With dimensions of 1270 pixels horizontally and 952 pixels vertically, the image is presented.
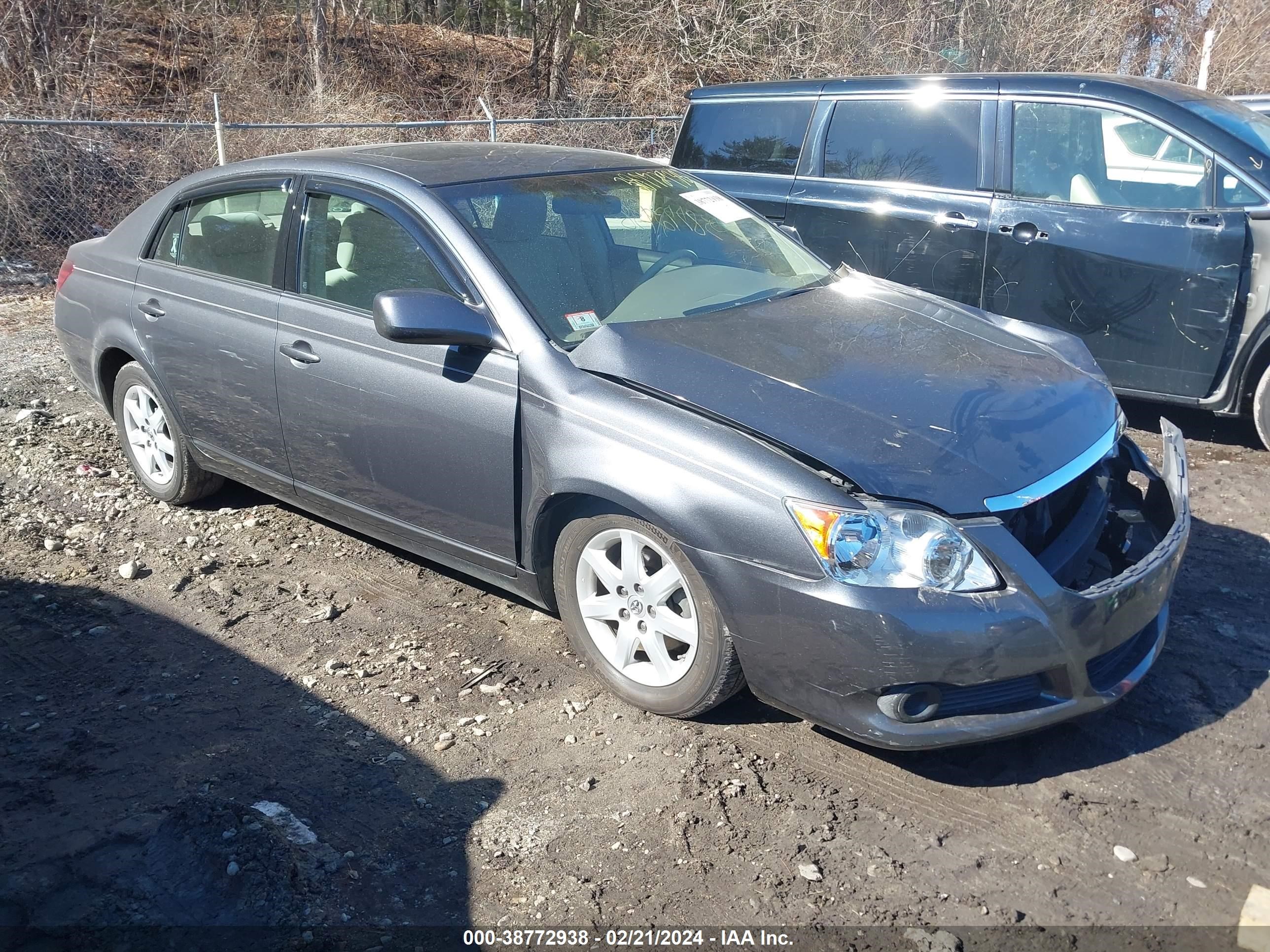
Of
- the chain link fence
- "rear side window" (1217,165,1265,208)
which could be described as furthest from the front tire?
the chain link fence

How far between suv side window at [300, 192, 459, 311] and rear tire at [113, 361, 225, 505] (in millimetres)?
1267

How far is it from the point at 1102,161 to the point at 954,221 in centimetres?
82

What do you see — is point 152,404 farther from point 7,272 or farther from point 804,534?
point 7,272

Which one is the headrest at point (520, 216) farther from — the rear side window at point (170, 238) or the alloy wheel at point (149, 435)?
Answer: the alloy wheel at point (149, 435)

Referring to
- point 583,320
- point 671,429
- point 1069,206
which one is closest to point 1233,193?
point 1069,206

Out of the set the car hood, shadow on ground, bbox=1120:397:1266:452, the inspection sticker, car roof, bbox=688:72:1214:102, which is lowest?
shadow on ground, bbox=1120:397:1266:452

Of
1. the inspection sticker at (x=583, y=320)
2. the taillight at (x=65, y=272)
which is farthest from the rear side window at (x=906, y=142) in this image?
the taillight at (x=65, y=272)

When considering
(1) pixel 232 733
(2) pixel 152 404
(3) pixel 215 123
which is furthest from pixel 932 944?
(3) pixel 215 123

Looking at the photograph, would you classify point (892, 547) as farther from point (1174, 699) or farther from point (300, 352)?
point (300, 352)

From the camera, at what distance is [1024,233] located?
19.8 feet

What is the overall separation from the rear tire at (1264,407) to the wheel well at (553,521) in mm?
3938

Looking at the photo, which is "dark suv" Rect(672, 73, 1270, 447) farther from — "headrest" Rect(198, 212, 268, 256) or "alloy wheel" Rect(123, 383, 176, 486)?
"alloy wheel" Rect(123, 383, 176, 486)

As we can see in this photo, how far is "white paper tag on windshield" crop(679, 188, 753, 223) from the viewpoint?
4.59 meters

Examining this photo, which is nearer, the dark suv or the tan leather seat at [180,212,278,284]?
the tan leather seat at [180,212,278,284]
